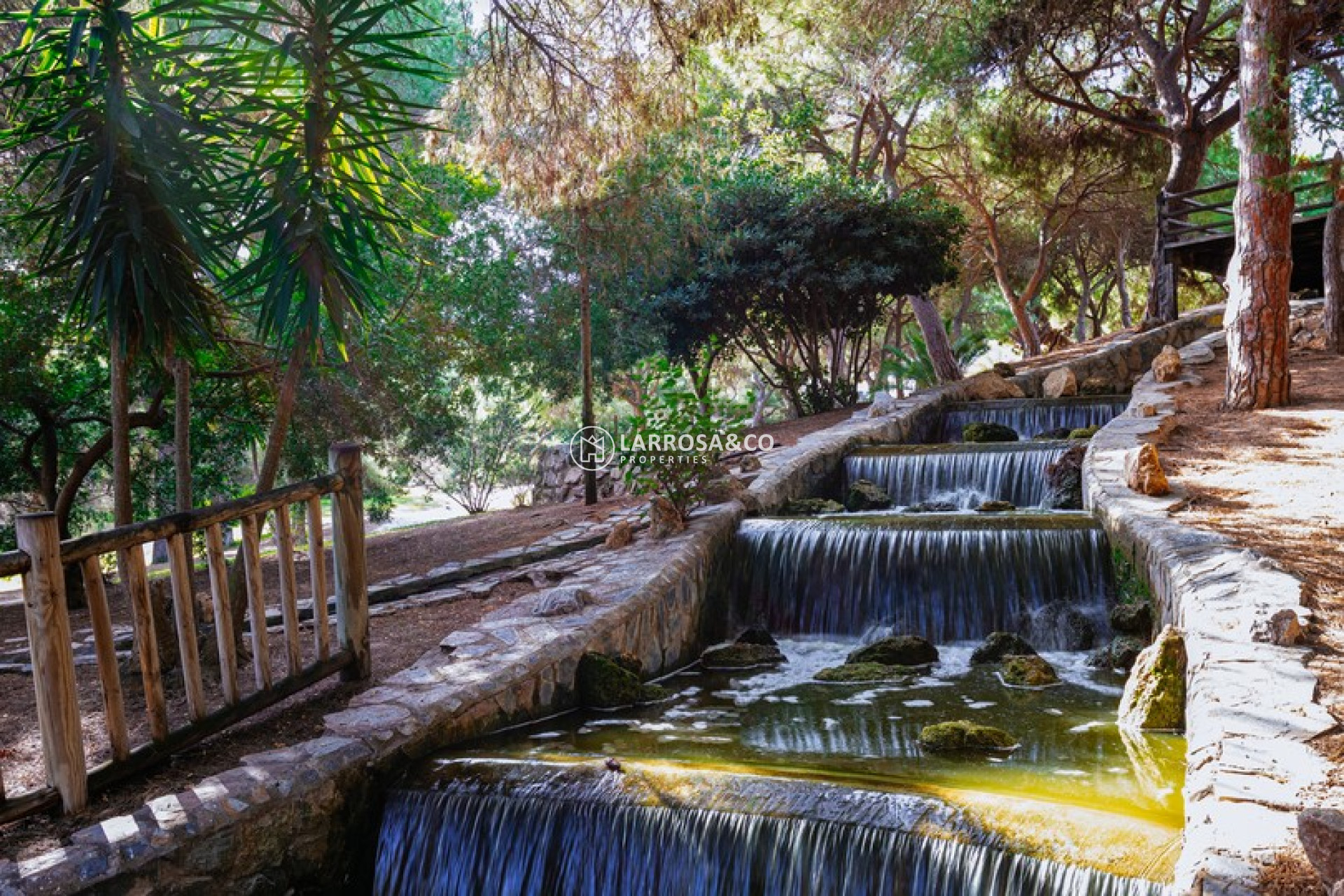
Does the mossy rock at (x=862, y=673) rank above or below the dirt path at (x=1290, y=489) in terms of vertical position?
below

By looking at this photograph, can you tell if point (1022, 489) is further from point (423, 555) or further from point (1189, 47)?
point (1189, 47)

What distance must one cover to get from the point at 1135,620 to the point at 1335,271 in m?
7.99

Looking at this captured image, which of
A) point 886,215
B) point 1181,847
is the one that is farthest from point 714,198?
point 1181,847

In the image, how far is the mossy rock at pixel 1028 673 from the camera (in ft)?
19.2

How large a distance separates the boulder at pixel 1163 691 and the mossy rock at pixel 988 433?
6956 mm

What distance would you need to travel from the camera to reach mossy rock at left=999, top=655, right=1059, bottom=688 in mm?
5867

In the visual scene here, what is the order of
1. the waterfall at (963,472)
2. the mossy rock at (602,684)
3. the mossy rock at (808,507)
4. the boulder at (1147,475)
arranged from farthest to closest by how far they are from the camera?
the waterfall at (963,472)
the mossy rock at (808,507)
the boulder at (1147,475)
the mossy rock at (602,684)

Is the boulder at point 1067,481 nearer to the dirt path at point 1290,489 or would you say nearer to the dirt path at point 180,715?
the dirt path at point 1290,489

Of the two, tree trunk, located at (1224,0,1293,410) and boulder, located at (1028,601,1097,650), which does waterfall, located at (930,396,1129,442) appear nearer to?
tree trunk, located at (1224,0,1293,410)

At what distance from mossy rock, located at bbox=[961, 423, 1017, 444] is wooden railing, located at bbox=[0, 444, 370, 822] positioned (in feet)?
26.5

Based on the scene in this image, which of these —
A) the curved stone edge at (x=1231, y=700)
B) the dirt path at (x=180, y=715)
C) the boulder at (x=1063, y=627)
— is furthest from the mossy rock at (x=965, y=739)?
the dirt path at (x=180, y=715)

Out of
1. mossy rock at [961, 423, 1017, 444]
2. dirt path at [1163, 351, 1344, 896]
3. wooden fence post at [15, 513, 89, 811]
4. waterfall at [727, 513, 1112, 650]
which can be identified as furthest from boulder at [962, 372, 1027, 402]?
wooden fence post at [15, 513, 89, 811]

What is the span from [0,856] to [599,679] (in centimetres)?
295

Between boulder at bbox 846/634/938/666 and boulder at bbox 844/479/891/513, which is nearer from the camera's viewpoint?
boulder at bbox 846/634/938/666
